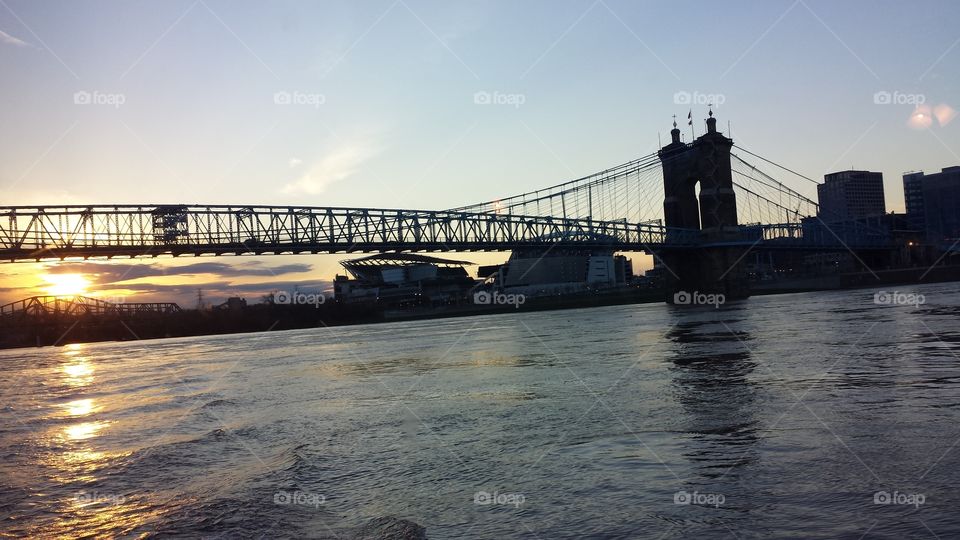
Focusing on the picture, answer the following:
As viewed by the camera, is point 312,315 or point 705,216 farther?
point 312,315

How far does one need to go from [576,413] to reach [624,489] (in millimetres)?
5853

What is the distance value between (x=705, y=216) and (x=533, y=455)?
340 ft

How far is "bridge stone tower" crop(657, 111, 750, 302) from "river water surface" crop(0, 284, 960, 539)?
84393 mm

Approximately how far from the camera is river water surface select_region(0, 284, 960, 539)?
7.57 meters

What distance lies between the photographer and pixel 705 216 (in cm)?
10869

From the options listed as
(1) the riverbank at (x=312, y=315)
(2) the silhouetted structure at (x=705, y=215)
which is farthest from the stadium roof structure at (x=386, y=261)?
(2) the silhouetted structure at (x=705, y=215)

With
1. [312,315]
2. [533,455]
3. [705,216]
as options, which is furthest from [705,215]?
[533,455]

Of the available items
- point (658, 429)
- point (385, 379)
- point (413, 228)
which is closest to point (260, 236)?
point (413, 228)

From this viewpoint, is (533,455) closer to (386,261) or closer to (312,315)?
(312,315)

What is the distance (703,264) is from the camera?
106312mm

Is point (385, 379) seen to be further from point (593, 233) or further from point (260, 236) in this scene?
point (593, 233)

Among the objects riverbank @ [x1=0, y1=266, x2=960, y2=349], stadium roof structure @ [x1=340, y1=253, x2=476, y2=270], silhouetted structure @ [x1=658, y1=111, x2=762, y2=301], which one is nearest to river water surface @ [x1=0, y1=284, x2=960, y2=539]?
silhouetted structure @ [x1=658, y1=111, x2=762, y2=301]

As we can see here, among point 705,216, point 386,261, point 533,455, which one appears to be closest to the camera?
point 533,455

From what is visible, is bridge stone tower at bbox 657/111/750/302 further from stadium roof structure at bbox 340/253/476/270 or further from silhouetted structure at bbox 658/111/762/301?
stadium roof structure at bbox 340/253/476/270
